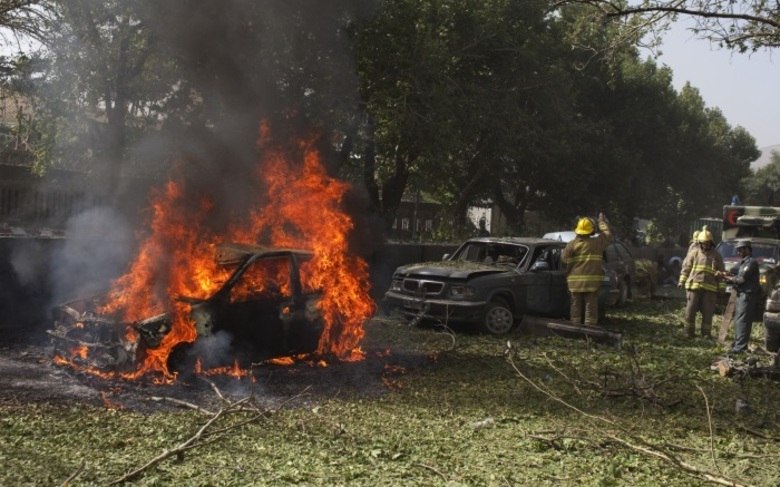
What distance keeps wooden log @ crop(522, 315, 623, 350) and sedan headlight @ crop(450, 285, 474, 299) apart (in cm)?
122

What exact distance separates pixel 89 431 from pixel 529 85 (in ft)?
64.1

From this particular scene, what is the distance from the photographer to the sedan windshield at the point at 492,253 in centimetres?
1249

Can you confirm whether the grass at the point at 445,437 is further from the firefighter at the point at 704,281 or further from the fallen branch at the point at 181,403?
the firefighter at the point at 704,281

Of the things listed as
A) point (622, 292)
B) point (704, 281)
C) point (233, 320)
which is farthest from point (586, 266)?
point (233, 320)

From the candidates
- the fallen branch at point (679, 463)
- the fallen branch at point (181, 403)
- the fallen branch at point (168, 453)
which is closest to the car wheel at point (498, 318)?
the fallen branch at point (679, 463)

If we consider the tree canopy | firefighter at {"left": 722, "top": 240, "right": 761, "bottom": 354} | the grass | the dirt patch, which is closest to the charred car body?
the dirt patch

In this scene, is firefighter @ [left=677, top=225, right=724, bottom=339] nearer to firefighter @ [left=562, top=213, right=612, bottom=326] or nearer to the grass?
firefighter @ [left=562, top=213, right=612, bottom=326]

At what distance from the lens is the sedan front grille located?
11500mm

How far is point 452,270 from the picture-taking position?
11695 mm

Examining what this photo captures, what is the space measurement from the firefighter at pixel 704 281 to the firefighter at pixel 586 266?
2.03 meters

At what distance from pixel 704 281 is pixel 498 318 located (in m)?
3.80

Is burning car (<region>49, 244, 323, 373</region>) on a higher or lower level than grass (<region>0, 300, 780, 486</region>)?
higher

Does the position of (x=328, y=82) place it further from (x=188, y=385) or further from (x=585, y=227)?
(x=188, y=385)

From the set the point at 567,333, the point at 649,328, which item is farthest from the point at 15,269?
the point at 649,328
